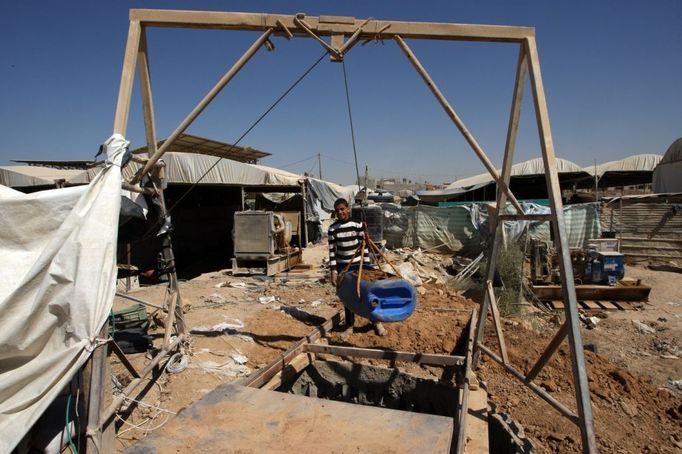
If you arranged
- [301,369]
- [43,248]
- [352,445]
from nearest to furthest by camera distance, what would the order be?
1. [352,445]
2. [43,248]
3. [301,369]

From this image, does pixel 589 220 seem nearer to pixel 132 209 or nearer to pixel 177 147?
pixel 132 209

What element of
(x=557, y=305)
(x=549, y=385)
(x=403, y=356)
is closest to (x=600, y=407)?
(x=549, y=385)

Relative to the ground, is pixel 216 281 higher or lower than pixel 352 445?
lower

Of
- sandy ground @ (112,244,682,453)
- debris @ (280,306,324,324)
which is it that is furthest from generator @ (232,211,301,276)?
debris @ (280,306,324,324)

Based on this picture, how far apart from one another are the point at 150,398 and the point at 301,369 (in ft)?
5.29

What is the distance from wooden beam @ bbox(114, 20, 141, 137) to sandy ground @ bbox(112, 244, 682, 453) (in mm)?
2606

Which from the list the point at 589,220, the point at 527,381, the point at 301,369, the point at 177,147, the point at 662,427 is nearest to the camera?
the point at 527,381

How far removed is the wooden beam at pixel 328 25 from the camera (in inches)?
133

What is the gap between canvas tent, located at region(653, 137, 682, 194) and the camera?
17.2 metres

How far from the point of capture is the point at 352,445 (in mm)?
1939

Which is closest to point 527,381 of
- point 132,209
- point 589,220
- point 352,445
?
point 352,445

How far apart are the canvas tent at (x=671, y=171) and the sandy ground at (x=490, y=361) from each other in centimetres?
1182

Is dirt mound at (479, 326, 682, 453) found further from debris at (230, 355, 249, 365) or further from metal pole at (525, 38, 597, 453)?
debris at (230, 355, 249, 365)

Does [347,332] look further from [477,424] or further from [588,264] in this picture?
[588,264]
